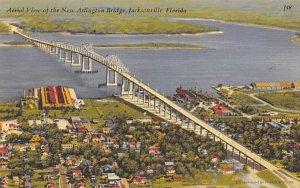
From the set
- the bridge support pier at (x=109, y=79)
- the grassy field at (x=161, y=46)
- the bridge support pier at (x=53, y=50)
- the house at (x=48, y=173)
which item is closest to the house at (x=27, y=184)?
the house at (x=48, y=173)

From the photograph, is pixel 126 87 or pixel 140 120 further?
pixel 126 87

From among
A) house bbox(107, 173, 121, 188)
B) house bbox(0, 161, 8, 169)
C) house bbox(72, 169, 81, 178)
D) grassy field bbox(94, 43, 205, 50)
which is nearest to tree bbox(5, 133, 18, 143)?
house bbox(0, 161, 8, 169)

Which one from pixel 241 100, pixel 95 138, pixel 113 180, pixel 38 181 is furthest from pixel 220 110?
pixel 38 181

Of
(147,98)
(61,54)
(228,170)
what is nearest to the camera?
(228,170)

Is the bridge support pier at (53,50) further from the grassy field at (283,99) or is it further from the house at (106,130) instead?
the grassy field at (283,99)

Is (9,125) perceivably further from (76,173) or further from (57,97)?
(76,173)

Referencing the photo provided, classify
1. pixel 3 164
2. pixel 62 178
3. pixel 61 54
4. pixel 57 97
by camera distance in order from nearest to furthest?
pixel 62 178
pixel 3 164
pixel 57 97
pixel 61 54

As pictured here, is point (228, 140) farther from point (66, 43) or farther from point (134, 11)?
point (66, 43)
